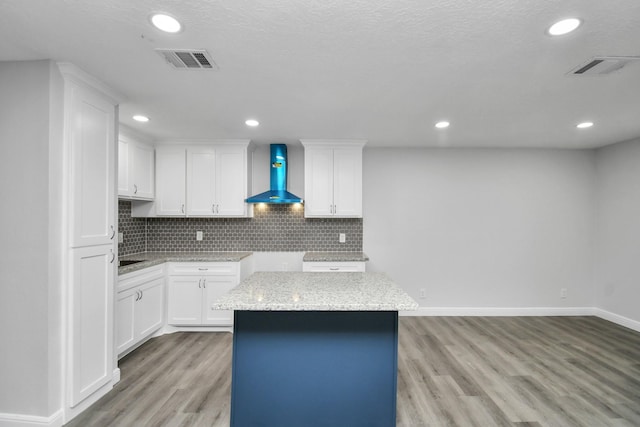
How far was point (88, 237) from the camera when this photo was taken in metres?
2.23

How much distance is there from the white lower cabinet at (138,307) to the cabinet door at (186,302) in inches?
5.1

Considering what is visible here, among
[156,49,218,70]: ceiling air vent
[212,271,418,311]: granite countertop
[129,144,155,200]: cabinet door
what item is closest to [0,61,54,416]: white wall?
[156,49,218,70]: ceiling air vent

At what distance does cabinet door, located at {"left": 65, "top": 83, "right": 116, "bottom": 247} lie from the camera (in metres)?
2.11

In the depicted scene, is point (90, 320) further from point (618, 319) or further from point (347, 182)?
point (618, 319)

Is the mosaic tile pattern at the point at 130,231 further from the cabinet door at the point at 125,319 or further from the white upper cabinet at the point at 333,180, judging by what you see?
the white upper cabinet at the point at 333,180

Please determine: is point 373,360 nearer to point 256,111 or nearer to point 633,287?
point 256,111

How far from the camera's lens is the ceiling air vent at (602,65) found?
192 cm

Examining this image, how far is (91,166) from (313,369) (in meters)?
2.14

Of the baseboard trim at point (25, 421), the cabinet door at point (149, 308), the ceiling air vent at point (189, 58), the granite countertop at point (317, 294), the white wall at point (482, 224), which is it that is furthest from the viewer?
the white wall at point (482, 224)

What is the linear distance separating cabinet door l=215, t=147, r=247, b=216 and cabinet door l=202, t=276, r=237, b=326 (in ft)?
2.86

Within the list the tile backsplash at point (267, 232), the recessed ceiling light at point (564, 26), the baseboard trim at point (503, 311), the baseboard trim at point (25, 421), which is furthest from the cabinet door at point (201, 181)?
the recessed ceiling light at point (564, 26)

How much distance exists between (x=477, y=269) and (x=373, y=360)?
3229 mm

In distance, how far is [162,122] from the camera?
3.28 meters

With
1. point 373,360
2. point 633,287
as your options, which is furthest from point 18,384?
point 633,287
